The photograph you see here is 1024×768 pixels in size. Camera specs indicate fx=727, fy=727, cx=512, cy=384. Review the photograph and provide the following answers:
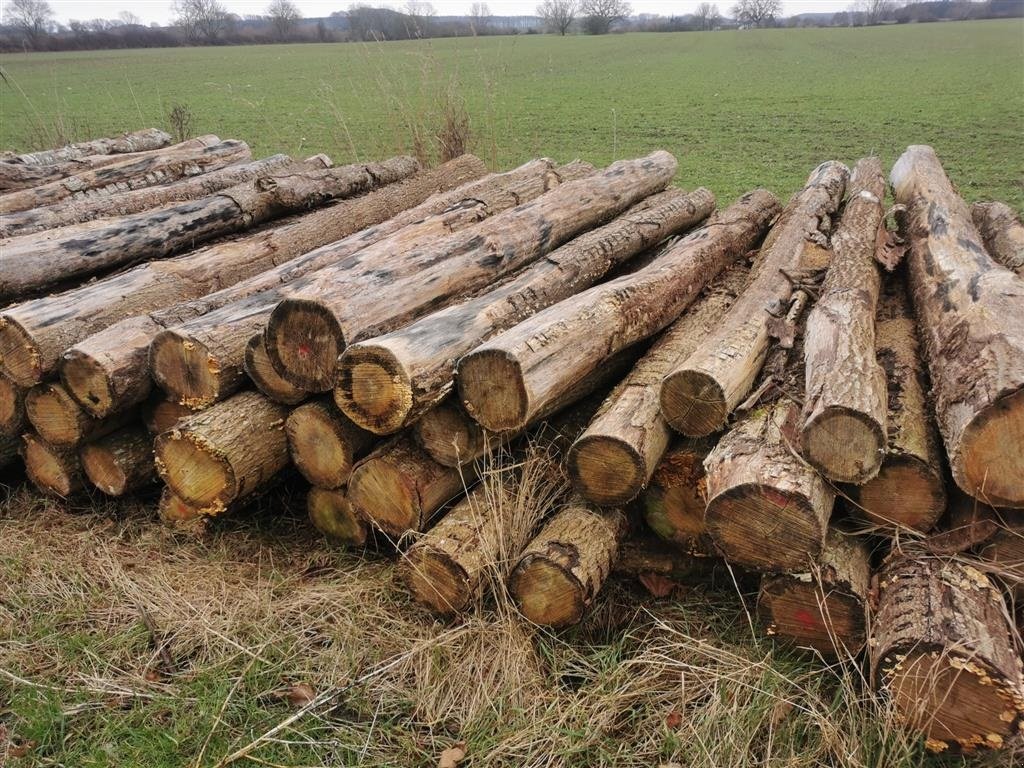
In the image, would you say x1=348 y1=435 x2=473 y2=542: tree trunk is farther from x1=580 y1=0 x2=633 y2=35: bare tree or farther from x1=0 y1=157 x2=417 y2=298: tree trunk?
x1=580 y1=0 x2=633 y2=35: bare tree

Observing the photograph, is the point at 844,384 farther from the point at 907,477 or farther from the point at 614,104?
the point at 614,104

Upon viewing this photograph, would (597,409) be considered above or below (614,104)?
above

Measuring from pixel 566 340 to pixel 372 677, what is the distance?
59.9 inches

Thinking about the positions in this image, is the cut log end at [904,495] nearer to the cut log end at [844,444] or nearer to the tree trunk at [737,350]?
the cut log end at [844,444]

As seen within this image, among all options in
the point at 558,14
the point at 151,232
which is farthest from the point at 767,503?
the point at 558,14

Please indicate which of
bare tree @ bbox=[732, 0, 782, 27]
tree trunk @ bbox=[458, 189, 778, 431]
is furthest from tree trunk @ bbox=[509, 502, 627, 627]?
bare tree @ bbox=[732, 0, 782, 27]

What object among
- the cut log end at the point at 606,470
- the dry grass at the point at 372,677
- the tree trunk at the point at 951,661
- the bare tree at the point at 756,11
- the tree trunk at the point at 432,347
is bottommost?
the bare tree at the point at 756,11

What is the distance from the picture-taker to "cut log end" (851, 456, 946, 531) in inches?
100.0

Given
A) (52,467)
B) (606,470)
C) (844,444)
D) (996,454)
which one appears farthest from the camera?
(52,467)

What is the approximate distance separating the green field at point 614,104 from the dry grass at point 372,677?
5.88m

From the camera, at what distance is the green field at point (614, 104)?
37.4ft

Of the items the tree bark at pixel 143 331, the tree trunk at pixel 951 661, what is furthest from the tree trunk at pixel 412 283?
the tree trunk at pixel 951 661

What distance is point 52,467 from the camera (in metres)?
3.83

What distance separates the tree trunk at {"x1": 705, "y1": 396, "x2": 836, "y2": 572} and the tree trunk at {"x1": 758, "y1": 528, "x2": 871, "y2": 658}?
77mm
